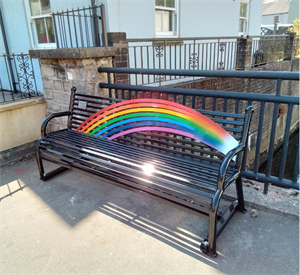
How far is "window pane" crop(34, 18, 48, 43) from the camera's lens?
556cm

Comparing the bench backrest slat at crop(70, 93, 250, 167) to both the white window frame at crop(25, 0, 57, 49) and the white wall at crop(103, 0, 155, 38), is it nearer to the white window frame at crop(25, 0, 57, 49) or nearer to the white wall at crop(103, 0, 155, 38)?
the white wall at crop(103, 0, 155, 38)

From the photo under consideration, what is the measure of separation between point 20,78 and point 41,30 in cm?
115

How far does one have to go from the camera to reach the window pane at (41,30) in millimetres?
5559

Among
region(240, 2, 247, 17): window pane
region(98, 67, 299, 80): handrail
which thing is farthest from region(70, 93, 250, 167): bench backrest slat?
region(240, 2, 247, 17): window pane

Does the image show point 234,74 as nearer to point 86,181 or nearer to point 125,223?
point 125,223

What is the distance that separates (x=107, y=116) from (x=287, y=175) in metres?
6.61

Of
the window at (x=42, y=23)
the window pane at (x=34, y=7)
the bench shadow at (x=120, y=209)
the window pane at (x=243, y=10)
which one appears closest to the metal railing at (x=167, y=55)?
the window at (x=42, y=23)


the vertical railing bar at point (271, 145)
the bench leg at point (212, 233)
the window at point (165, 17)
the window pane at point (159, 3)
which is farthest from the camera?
the window at point (165, 17)

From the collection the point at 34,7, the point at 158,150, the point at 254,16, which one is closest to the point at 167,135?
the point at 158,150

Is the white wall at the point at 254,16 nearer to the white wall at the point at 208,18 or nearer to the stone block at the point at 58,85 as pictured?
the white wall at the point at 208,18

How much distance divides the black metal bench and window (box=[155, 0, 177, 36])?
13.2 feet

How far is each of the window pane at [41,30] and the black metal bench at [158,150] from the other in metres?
3.25

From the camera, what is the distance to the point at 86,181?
298 centimetres

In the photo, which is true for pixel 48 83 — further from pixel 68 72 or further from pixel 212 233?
pixel 212 233
